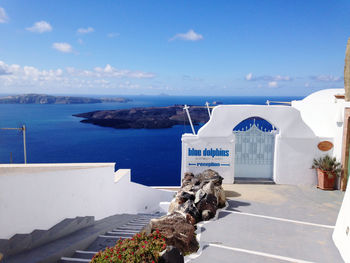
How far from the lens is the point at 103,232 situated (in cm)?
770

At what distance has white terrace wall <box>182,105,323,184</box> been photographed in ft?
40.4

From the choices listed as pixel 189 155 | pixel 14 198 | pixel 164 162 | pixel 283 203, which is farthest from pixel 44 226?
pixel 164 162

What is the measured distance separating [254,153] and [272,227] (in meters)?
5.01

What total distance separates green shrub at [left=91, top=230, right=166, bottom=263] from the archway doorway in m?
8.01

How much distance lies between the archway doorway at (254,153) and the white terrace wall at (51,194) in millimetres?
5571

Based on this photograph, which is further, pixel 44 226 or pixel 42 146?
pixel 42 146

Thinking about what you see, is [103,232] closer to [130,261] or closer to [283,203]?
[130,261]

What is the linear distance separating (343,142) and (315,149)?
115 centimetres

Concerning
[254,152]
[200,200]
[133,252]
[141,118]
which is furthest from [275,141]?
[141,118]

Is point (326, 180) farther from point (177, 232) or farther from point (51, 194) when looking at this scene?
point (51, 194)

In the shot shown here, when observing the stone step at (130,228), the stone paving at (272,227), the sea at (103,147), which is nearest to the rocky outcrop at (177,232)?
the stone paving at (272,227)

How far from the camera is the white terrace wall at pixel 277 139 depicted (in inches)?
484

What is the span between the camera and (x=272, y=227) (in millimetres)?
8383

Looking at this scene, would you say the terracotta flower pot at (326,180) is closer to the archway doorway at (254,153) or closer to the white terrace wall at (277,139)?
the white terrace wall at (277,139)
